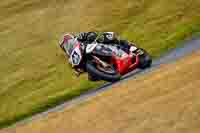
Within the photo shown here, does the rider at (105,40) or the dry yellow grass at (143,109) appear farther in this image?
the rider at (105,40)

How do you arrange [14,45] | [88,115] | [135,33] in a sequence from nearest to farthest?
[88,115]
[135,33]
[14,45]

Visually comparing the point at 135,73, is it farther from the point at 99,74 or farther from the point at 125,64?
the point at 99,74

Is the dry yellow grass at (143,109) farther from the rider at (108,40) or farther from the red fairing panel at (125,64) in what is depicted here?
the rider at (108,40)

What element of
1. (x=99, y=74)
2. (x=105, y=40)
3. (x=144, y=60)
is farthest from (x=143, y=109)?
(x=105, y=40)

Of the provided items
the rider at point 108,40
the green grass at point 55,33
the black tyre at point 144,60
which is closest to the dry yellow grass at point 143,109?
the black tyre at point 144,60

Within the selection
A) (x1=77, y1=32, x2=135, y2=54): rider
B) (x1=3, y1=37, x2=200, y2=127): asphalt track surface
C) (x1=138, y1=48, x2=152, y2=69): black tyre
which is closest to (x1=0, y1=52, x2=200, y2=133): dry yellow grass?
(x1=3, y1=37, x2=200, y2=127): asphalt track surface

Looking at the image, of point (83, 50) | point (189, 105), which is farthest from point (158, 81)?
point (83, 50)

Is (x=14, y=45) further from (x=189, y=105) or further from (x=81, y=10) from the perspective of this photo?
(x=189, y=105)

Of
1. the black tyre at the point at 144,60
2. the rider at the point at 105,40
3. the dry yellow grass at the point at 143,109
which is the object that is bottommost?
the dry yellow grass at the point at 143,109
